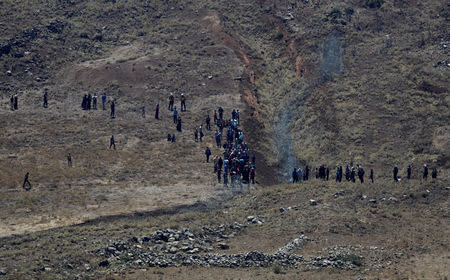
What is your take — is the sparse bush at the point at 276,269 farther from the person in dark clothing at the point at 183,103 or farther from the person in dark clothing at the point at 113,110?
the person in dark clothing at the point at 183,103

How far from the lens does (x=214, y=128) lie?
58.9m

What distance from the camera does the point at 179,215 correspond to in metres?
43.8

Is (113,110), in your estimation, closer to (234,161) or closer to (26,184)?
(234,161)

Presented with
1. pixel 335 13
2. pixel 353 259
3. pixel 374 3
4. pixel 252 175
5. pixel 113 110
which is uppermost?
pixel 374 3

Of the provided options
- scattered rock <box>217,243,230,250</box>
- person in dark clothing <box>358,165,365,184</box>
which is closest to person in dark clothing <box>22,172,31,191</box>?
scattered rock <box>217,243,230,250</box>

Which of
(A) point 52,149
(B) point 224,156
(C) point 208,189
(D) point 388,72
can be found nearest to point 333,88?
(D) point 388,72

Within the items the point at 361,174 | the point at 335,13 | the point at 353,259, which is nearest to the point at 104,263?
the point at 353,259

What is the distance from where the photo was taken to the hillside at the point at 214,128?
37531 millimetres

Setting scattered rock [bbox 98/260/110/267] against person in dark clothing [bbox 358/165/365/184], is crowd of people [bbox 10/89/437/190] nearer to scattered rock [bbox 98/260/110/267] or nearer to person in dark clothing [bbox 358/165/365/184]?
person in dark clothing [bbox 358/165/365/184]

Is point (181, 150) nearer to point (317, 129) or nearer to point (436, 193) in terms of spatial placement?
point (317, 129)

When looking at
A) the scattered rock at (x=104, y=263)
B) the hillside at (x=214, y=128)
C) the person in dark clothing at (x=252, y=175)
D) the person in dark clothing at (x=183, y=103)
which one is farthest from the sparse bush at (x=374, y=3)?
the scattered rock at (x=104, y=263)

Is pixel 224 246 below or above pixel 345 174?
below

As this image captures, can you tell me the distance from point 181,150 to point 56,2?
3328cm

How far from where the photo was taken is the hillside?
37.5m
